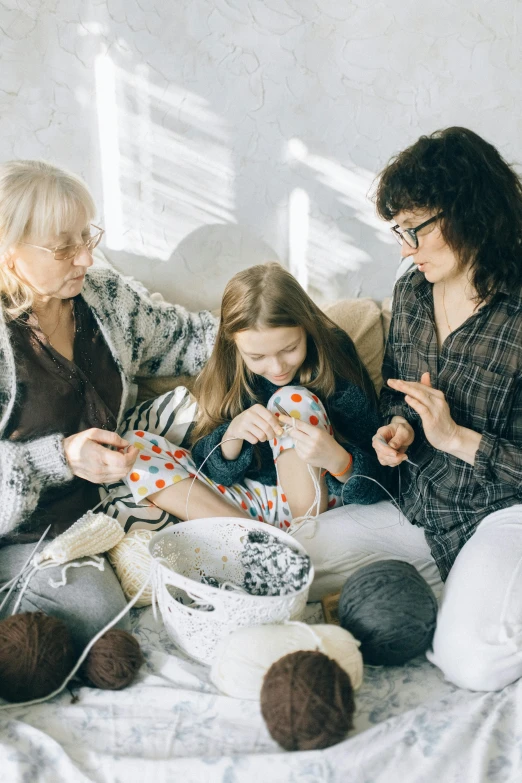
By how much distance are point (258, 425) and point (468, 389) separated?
1.43 feet

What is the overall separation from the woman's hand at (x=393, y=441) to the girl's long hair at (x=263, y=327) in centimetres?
18

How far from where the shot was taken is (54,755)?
1087 mm

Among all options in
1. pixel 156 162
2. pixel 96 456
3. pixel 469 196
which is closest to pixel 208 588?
A: pixel 96 456

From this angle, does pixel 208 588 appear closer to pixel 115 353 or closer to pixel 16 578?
pixel 16 578

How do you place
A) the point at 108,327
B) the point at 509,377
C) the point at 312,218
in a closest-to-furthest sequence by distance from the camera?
the point at 509,377
the point at 108,327
the point at 312,218

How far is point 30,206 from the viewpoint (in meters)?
1.43

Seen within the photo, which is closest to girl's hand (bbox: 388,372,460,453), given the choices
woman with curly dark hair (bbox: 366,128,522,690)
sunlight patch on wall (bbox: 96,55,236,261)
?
woman with curly dark hair (bbox: 366,128,522,690)

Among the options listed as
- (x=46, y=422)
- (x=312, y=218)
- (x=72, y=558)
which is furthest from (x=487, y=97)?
(x=72, y=558)

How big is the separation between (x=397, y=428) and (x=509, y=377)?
25 cm

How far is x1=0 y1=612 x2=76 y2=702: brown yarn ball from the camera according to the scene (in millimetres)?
1195

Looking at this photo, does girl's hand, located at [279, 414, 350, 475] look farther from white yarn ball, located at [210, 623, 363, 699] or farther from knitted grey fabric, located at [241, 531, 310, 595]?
white yarn ball, located at [210, 623, 363, 699]

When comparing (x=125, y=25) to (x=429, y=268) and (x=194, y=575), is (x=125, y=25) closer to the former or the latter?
(x=429, y=268)

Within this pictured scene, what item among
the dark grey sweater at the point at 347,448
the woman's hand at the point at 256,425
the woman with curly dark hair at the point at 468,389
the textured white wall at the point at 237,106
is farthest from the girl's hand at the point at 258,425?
the textured white wall at the point at 237,106

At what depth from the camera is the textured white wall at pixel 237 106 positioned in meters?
1.81
